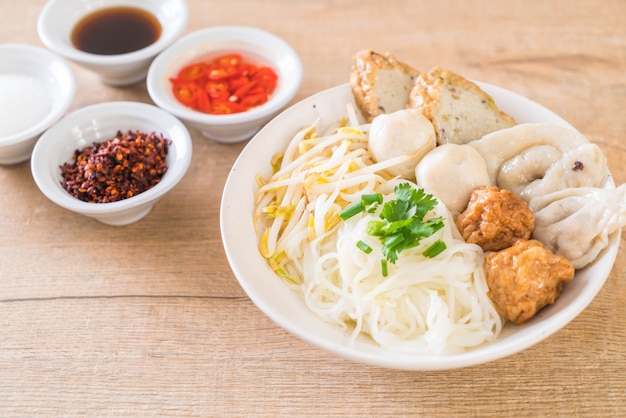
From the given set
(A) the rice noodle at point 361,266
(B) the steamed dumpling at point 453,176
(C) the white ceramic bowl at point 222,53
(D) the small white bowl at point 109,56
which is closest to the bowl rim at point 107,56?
(D) the small white bowl at point 109,56

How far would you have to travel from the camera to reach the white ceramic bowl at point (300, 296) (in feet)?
7.45

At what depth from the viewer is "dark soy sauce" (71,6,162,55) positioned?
403 centimetres

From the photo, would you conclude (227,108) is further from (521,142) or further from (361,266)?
(521,142)

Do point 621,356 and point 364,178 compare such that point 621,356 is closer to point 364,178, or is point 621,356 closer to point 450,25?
point 364,178

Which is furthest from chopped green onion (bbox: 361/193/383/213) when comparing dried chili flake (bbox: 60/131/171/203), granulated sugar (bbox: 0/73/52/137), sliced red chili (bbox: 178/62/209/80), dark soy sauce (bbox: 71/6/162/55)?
dark soy sauce (bbox: 71/6/162/55)

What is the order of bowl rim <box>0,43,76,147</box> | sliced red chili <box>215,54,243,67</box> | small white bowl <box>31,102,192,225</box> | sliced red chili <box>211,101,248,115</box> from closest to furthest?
1. small white bowl <box>31,102,192,225</box>
2. bowl rim <box>0,43,76,147</box>
3. sliced red chili <box>211,101,248,115</box>
4. sliced red chili <box>215,54,243,67</box>

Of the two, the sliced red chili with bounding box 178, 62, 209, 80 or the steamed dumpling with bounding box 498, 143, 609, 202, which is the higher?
the steamed dumpling with bounding box 498, 143, 609, 202

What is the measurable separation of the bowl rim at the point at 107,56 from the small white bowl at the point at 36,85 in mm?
73

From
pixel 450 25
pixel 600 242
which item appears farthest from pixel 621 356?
pixel 450 25

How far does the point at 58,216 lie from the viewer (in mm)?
3352

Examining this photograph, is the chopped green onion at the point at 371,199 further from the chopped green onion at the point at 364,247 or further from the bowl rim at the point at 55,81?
the bowl rim at the point at 55,81

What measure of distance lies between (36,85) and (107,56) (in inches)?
18.3

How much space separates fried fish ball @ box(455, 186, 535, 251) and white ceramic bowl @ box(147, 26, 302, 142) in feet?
4.49

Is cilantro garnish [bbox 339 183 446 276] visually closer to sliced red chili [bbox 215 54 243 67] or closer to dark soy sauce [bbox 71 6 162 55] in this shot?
sliced red chili [bbox 215 54 243 67]
